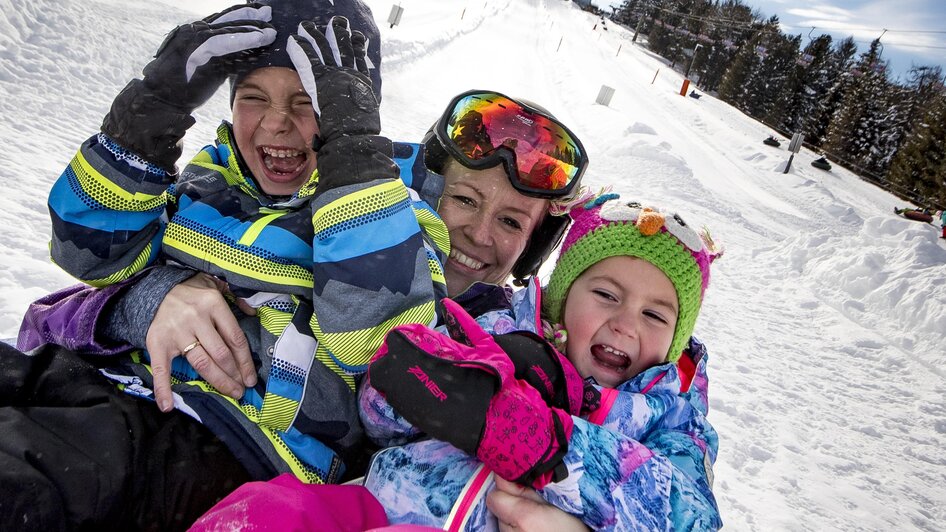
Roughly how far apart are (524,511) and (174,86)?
1623 mm

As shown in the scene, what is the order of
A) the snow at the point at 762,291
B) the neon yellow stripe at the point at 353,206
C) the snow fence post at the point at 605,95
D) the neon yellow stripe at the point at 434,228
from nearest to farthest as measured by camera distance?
the neon yellow stripe at the point at 353,206
the neon yellow stripe at the point at 434,228
the snow at the point at 762,291
the snow fence post at the point at 605,95

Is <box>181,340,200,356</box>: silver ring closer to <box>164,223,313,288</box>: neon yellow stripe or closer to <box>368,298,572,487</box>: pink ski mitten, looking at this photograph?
<box>164,223,313,288</box>: neon yellow stripe

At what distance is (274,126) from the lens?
6.22 ft

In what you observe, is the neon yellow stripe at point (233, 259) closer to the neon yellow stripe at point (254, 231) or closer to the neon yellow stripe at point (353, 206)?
the neon yellow stripe at point (254, 231)

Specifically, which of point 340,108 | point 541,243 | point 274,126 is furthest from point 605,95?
point 340,108

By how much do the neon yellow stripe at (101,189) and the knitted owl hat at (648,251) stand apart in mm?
1669

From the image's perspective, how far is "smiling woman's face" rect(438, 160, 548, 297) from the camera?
2379mm

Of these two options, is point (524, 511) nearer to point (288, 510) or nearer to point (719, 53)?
point (288, 510)

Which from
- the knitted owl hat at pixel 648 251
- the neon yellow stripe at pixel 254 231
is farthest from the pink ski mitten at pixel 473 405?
the knitted owl hat at pixel 648 251

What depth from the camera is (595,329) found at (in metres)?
2.05

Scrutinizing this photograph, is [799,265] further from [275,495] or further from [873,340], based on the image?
[275,495]

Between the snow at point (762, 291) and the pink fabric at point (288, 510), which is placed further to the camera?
the snow at point (762, 291)

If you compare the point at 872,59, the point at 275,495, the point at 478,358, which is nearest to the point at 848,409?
the point at 478,358

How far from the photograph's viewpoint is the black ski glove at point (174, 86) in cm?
152
